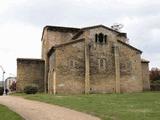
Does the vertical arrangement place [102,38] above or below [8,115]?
above

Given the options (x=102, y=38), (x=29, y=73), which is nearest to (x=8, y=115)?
(x=102, y=38)

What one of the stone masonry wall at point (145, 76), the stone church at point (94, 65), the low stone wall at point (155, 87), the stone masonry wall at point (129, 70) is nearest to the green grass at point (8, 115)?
the stone church at point (94, 65)

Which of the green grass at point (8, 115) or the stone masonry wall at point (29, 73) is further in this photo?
the stone masonry wall at point (29, 73)

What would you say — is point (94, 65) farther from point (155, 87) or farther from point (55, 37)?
point (155, 87)

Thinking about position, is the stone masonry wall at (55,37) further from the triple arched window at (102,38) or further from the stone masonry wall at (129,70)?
the stone masonry wall at (129,70)

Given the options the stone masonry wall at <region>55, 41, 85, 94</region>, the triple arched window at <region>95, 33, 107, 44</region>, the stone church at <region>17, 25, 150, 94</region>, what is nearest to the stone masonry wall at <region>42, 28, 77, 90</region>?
the stone church at <region>17, 25, 150, 94</region>

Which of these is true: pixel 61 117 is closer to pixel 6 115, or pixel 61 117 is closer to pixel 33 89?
pixel 6 115

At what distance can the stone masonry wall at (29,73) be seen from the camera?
1987 inches

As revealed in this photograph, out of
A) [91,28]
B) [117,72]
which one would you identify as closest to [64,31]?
[91,28]

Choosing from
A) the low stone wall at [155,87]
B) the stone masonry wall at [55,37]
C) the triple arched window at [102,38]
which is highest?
the stone masonry wall at [55,37]

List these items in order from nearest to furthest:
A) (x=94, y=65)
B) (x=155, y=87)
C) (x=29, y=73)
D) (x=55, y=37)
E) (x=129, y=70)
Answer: (x=94, y=65)
(x=129, y=70)
(x=29, y=73)
(x=155, y=87)
(x=55, y=37)

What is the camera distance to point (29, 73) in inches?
2004

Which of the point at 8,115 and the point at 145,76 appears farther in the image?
the point at 145,76

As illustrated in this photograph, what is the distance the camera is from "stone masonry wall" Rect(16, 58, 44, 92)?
50.5m
